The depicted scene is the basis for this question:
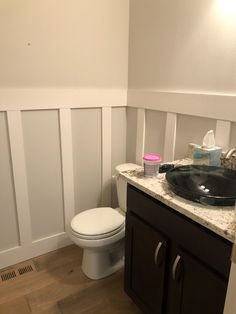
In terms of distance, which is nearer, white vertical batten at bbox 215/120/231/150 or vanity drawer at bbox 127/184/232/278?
vanity drawer at bbox 127/184/232/278

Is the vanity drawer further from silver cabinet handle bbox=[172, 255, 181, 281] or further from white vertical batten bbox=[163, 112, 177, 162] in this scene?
white vertical batten bbox=[163, 112, 177, 162]

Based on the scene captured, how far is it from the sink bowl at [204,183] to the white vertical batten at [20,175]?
108 centimetres

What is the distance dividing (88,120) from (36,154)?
1.61ft

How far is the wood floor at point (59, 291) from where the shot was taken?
1.63 metres

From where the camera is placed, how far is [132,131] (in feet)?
7.34

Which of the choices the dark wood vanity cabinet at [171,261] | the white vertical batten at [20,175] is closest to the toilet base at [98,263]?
the dark wood vanity cabinet at [171,261]

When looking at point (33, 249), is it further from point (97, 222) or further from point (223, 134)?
point (223, 134)

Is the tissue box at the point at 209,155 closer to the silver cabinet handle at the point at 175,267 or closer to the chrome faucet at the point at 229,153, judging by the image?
the chrome faucet at the point at 229,153

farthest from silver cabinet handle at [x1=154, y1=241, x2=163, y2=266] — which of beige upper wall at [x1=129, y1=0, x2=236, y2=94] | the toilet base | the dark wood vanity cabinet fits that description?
beige upper wall at [x1=129, y1=0, x2=236, y2=94]

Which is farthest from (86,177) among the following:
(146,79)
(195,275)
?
(195,275)

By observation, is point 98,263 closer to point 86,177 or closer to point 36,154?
point 86,177

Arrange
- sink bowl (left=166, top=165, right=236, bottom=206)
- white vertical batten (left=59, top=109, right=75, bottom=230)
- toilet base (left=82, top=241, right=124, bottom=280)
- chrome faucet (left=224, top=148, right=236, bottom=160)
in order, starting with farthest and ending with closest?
white vertical batten (left=59, top=109, right=75, bottom=230)
toilet base (left=82, top=241, right=124, bottom=280)
chrome faucet (left=224, top=148, right=236, bottom=160)
sink bowl (left=166, top=165, right=236, bottom=206)

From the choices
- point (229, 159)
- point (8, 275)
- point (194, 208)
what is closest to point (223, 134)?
point (229, 159)

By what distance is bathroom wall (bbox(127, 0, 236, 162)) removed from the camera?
1.43m
